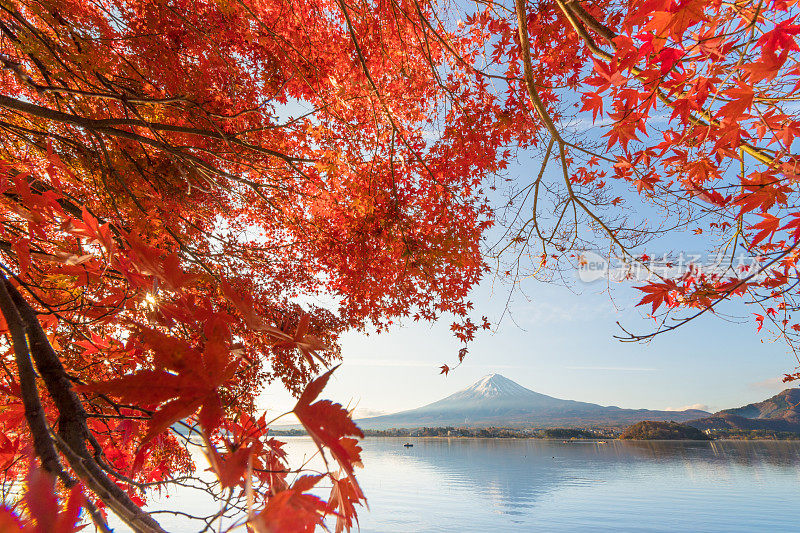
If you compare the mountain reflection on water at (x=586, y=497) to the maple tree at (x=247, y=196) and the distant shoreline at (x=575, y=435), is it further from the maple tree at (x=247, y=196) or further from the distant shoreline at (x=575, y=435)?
the distant shoreline at (x=575, y=435)

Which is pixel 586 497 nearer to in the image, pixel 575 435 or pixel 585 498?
pixel 585 498

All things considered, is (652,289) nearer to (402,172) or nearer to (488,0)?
(488,0)

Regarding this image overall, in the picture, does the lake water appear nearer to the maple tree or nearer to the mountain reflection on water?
the mountain reflection on water

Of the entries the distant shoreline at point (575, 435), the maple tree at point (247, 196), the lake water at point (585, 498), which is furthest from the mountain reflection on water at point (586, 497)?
the distant shoreline at point (575, 435)

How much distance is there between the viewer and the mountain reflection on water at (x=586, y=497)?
23.8 metres

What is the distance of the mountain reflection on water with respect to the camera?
78.0 ft

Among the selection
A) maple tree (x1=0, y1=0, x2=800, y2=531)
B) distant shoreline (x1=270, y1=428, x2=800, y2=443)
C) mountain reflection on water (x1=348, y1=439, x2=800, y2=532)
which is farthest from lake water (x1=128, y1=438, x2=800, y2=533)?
distant shoreline (x1=270, y1=428, x2=800, y2=443)

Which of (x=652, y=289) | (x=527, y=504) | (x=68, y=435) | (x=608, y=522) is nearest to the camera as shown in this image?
(x=68, y=435)

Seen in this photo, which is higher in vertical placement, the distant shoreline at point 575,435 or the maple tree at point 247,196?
the maple tree at point 247,196

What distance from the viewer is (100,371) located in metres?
3.13

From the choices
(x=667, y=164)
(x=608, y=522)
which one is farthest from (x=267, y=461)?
(x=608, y=522)

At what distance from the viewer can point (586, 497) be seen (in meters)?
30.5

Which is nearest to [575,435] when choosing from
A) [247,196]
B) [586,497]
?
[586,497]

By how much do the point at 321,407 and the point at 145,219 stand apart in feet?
10.5
